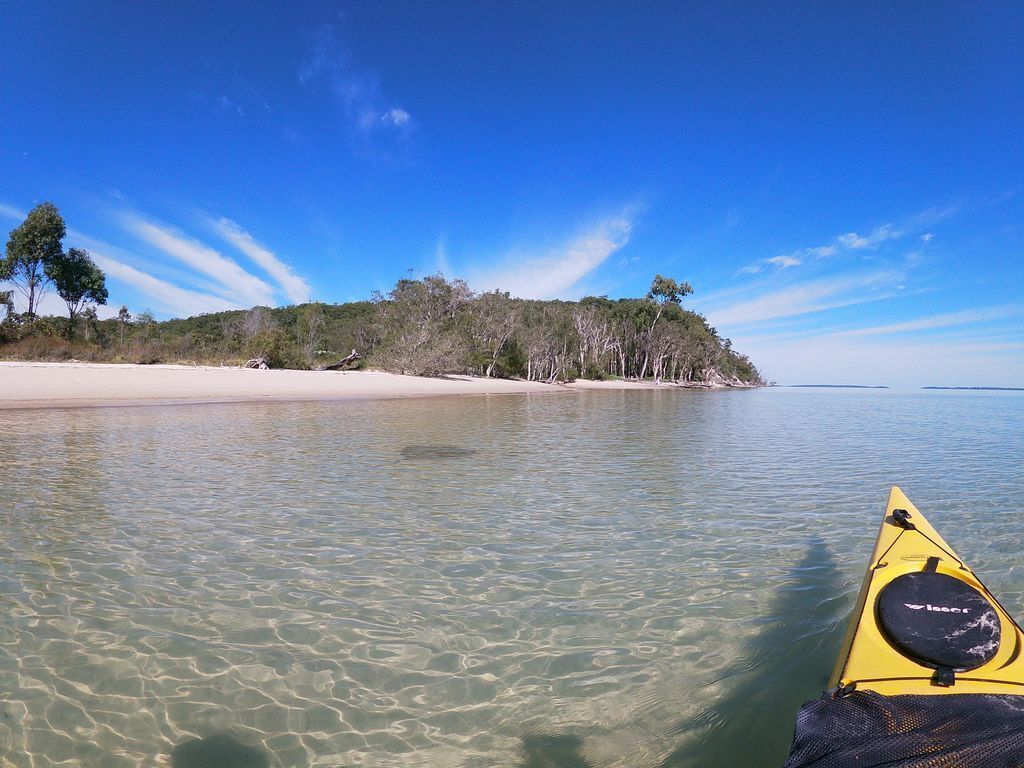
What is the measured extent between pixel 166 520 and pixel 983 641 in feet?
22.4

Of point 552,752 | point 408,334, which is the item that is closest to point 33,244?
point 408,334

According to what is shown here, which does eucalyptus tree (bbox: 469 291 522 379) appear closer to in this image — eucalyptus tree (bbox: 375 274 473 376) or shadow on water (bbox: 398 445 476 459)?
eucalyptus tree (bbox: 375 274 473 376)

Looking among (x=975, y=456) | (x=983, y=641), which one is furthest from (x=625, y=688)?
(x=975, y=456)

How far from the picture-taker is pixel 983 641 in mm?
2266

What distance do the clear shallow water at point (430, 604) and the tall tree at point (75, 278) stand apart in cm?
3297

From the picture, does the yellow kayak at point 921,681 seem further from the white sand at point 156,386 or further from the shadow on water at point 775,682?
the white sand at point 156,386

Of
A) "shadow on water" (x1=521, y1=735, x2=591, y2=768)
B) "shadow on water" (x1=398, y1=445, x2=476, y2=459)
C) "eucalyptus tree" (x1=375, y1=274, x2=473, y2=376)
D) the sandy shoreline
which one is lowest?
"shadow on water" (x1=521, y1=735, x2=591, y2=768)

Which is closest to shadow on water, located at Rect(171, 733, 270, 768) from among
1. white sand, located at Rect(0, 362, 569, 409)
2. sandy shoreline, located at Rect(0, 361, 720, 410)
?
sandy shoreline, located at Rect(0, 361, 720, 410)

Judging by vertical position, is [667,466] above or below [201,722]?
above

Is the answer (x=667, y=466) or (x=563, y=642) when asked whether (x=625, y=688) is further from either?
(x=667, y=466)

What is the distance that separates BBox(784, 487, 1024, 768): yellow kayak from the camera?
171cm

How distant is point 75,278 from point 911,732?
4496 centimetres

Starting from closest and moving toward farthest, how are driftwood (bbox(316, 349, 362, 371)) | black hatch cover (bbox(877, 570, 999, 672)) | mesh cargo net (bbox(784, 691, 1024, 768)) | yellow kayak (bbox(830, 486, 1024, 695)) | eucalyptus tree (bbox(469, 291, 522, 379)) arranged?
1. mesh cargo net (bbox(784, 691, 1024, 768))
2. yellow kayak (bbox(830, 486, 1024, 695))
3. black hatch cover (bbox(877, 570, 999, 672))
4. driftwood (bbox(316, 349, 362, 371))
5. eucalyptus tree (bbox(469, 291, 522, 379))

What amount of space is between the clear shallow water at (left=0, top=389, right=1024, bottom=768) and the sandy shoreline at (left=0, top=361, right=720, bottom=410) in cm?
1330
